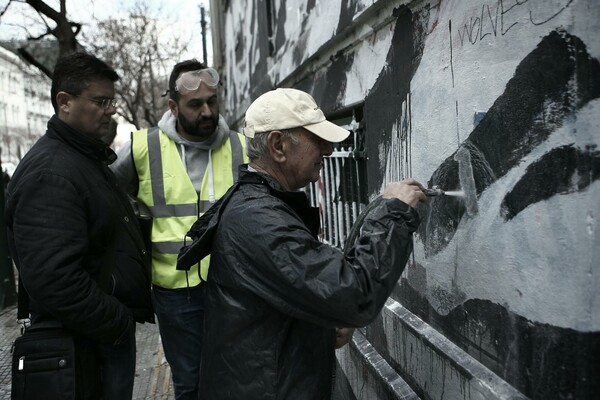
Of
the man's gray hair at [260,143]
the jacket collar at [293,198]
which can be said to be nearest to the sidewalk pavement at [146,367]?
the jacket collar at [293,198]

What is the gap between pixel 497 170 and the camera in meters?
1.86

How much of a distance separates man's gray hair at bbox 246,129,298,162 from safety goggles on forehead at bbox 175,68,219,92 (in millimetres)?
1333

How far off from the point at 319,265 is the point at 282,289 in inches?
5.3

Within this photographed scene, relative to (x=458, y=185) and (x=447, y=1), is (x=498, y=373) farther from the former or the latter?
(x=447, y=1)

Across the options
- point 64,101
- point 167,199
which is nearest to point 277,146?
point 64,101

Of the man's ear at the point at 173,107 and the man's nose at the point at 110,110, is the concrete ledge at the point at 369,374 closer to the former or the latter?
the man's ear at the point at 173,107

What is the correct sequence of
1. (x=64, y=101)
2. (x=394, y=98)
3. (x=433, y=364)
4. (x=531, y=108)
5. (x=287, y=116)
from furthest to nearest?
(x=394, y=98), (x=64, y=101), (x=433, y=364), (x=287, y=116), (x=531, y=108)

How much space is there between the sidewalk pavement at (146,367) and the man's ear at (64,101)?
8.69 feet

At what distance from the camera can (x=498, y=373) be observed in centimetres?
189

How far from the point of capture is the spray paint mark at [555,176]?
56.1 inches

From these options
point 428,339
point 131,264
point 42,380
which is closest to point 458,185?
point 428,339

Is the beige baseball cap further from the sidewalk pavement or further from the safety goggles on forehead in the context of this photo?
the sidewalk pavement

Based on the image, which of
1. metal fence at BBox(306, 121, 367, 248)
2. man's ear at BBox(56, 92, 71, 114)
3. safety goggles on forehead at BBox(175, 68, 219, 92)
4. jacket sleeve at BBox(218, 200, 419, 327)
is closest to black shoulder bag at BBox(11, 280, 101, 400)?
man's ear at BBox(56, 92, 71, 114)

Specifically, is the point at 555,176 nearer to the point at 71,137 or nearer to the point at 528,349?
the point at 528,349
